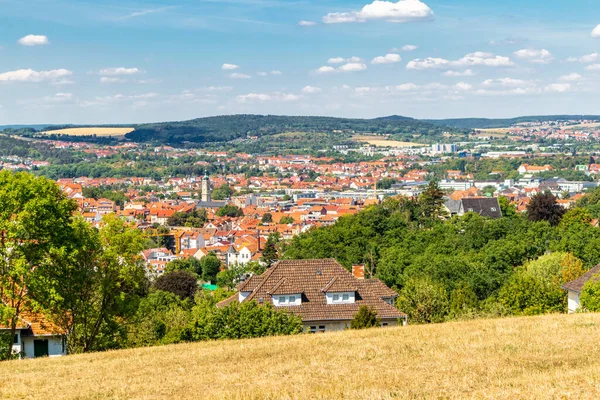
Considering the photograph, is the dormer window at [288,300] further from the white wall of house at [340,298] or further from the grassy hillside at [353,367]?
the grassy hillside at [353,367]

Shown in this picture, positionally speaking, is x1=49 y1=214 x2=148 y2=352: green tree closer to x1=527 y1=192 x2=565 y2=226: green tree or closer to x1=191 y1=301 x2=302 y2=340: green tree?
x1=191 y1=301 x2=302 y2=340: green tree

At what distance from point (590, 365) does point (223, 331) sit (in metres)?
13.5

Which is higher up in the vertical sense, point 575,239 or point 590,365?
point 590,365

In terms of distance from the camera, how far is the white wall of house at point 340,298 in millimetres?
33875

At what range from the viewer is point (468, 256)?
55219 millimetres

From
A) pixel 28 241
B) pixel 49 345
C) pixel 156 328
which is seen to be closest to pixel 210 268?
pixel 156 328

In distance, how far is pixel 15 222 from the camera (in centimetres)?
2414

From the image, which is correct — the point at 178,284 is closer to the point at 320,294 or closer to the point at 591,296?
the point at 320,294

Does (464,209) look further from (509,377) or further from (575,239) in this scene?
(509,377)

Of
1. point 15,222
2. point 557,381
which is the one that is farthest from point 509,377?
point 15,222

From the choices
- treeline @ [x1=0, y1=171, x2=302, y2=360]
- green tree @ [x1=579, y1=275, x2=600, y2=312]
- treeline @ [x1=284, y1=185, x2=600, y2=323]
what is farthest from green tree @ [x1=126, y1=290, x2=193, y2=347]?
green tree @ [x1=579, y1=275, x2=600, y2=312]

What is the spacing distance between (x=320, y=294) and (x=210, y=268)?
6091 centimetres

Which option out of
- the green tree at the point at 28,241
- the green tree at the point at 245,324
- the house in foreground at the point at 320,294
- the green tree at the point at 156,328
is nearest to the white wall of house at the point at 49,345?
the green tree at the point at 28,241

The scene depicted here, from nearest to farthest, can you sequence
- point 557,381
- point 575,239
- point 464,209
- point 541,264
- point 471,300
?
point 557,381, point 471,300, point 541,264, point 575,239, point 464,209
